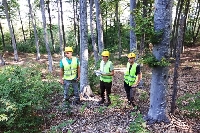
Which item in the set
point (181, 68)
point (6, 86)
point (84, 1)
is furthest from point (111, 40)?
point (6, 86)

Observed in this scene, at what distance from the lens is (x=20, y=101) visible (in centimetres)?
691

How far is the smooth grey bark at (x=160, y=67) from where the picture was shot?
5312 millimetres

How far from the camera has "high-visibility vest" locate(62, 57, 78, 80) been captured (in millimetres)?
7832

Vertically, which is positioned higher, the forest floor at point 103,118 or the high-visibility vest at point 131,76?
the high-visibility vest at point 131,76

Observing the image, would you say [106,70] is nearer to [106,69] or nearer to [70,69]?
[106,69]

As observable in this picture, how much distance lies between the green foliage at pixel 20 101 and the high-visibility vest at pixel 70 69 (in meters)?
0.99

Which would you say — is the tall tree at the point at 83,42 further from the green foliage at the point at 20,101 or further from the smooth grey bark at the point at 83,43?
the green foliage at the point at 20,101

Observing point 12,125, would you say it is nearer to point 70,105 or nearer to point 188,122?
point 70,105

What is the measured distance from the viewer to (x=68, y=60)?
7867mm

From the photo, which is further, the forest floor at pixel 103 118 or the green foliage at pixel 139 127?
the forest floor at pixel 103 118

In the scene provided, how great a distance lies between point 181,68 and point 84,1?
1314 cm

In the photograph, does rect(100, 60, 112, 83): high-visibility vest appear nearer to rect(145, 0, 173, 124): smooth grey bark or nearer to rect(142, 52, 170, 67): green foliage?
rect(145, 0, 173, 124): smooth grey bark

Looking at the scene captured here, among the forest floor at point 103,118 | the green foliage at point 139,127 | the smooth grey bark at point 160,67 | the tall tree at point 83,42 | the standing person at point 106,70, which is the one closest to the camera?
the smooth grey bark at point 160,67

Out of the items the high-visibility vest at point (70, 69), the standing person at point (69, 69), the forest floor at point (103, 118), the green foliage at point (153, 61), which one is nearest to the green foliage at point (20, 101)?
the forest floor at point (103, 118)
